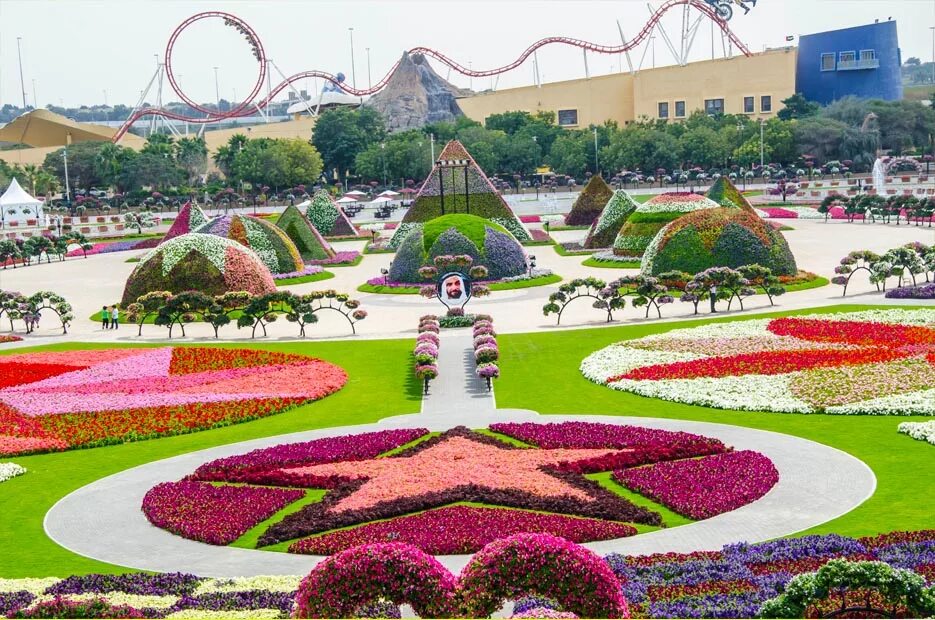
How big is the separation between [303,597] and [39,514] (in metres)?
13.2

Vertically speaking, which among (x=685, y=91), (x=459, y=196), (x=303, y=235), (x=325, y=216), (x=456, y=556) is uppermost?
(x=685, y=91)

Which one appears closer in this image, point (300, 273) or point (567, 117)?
point (300, 273)

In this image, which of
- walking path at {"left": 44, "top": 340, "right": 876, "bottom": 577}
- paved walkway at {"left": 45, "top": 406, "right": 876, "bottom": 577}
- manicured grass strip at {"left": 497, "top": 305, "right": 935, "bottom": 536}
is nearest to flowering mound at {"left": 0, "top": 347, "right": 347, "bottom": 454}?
walking path at {"left": 44, "top": 340, "right": 876, "bottom": 577}

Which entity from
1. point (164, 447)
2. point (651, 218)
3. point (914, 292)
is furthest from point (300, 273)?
point (164, 447)

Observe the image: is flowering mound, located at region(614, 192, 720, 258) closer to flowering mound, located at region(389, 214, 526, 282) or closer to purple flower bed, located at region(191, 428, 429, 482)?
flowering mound, located at region(389, 214, 526, 282)

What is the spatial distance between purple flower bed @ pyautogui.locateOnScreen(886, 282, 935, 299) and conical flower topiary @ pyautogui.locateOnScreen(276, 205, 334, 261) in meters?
34.8

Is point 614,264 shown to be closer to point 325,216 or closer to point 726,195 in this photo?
point 726,195

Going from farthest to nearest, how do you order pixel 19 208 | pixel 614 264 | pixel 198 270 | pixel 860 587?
1. pixel 19 208
2. pixel 614 264
3. pixel 198 270
4. pixel 860 587

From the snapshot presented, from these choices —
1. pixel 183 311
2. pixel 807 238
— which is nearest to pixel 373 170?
pixel 807 238

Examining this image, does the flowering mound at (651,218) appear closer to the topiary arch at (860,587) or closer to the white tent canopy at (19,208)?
the topiary arch at (860,587)

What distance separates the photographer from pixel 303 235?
235 feet

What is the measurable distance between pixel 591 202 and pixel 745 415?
196 feet

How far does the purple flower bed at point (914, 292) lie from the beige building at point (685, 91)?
10453 cm

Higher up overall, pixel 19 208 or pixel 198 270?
pixel 19 208
